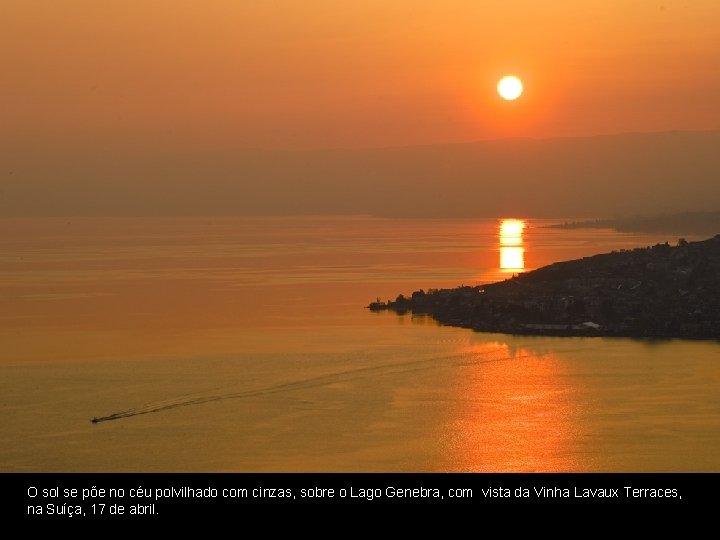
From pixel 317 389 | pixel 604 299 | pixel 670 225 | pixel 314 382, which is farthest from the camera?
pixel 670 225

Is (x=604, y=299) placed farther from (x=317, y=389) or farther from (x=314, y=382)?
(x=317, y=389)

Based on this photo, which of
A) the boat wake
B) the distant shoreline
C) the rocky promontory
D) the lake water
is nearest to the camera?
the lake water

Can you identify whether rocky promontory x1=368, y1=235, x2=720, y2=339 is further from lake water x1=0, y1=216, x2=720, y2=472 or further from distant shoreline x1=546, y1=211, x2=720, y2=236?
distant shoreline x1=546, y1=211, x2=720, y2=236

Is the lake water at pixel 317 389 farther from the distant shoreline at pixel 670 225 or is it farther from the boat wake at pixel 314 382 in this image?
the distant shoreline at pixel 670 225

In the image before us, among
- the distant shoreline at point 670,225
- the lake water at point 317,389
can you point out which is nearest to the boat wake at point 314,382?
the lake water at point 317,389

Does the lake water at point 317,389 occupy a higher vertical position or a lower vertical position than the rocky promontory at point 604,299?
lower

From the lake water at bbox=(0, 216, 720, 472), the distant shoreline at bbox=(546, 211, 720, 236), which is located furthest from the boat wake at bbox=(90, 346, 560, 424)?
the distant shoreline at bbox=(546, 211, 720, 236)

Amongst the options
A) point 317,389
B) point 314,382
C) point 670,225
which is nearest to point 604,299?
point 314,382
